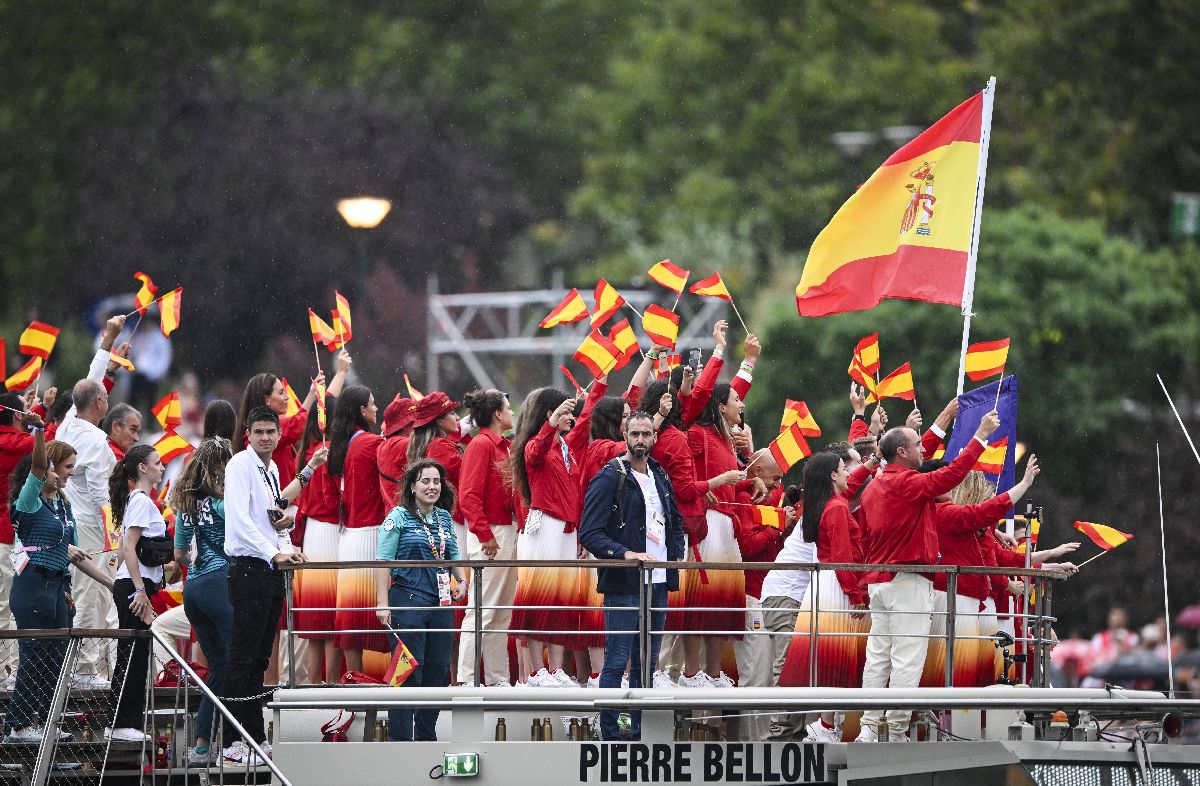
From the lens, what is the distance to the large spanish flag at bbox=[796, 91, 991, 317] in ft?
52.8

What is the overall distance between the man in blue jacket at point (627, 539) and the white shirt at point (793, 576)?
1.12 m

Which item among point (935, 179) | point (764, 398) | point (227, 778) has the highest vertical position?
point (764, 398)

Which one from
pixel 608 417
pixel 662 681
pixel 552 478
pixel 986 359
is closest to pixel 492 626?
pixel 552 478

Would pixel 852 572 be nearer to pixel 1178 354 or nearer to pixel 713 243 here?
pixel 1178 354

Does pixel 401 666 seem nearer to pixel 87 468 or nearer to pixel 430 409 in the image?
pixel 430 409

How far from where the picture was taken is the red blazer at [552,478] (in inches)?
556

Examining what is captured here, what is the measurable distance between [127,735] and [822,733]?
420cm

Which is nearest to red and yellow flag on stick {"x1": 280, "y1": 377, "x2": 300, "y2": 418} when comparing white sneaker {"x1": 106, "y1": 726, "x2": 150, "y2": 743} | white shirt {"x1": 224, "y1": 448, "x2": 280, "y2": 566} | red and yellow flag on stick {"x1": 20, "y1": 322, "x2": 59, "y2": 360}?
white shirt {"x1": 224, "y1": 448, "x2": 280, "y2": 566}

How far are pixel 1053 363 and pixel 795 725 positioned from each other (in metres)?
22.9

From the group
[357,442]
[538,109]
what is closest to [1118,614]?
[357,442]

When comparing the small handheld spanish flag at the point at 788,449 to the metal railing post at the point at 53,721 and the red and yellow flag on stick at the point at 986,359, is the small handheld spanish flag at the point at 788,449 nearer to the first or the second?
the red and yellow flag on stick at the point at 986,359

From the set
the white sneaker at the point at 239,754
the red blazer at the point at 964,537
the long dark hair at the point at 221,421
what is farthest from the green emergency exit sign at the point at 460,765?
the red blazer at the point at 964,537

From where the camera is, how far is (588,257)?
57.2 meters

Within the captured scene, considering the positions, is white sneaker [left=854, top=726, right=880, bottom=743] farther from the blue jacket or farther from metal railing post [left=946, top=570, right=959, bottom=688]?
the blue jacket
